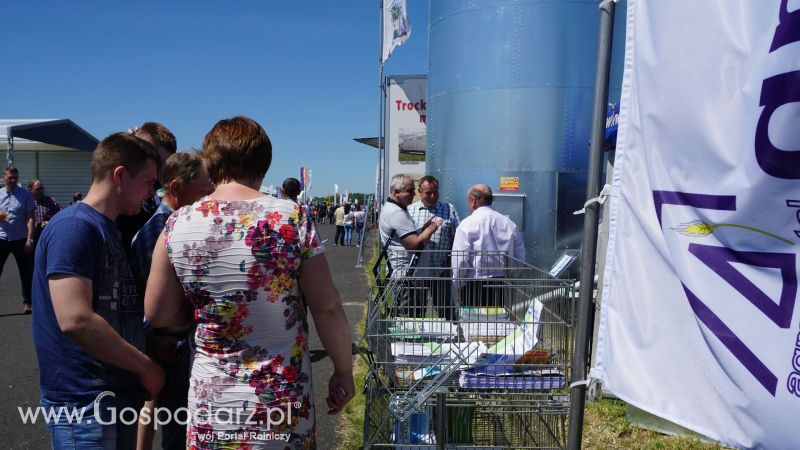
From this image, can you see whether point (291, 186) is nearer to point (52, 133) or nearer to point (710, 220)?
point (710, 220)

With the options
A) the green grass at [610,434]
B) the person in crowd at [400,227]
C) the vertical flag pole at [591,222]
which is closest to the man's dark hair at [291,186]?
the person in crowd at [400,227]

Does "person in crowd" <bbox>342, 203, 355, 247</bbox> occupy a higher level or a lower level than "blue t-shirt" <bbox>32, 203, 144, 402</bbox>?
lower

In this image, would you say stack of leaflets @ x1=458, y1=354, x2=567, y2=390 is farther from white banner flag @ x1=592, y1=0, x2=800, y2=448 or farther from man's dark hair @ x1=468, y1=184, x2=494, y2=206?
man's dark hair @ x1=468, y1=184, x2=494, y2=206

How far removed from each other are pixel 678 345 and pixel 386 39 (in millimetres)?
11804

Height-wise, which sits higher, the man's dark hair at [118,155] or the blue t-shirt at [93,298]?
the man's dark hair at [118,155]

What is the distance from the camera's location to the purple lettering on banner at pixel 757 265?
4.71 feet

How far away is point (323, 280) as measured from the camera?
2109 mm

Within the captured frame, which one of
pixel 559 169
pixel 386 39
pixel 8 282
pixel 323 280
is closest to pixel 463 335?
pixel 323 280

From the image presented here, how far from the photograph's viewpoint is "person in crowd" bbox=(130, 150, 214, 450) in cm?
241

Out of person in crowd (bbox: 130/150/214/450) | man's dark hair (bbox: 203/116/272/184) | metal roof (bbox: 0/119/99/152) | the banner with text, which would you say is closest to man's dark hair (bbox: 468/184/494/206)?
person in crowd (bbox: 130/150/214/450)

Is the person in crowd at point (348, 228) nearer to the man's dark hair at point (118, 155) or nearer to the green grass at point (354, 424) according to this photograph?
the green grass at point (354, 424)

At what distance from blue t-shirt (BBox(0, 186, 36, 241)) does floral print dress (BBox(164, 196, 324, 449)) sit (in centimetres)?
760

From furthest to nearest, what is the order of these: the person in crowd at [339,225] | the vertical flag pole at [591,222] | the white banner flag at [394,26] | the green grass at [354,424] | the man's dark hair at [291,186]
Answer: the person in crowd at [339,225] < the white banner flag at [394,26] < the man's dark hair at [291,186] < the green grass at [354,424] < the vertical flag pole at [591,222]

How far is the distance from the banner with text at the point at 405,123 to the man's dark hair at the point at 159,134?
953 centimetres
